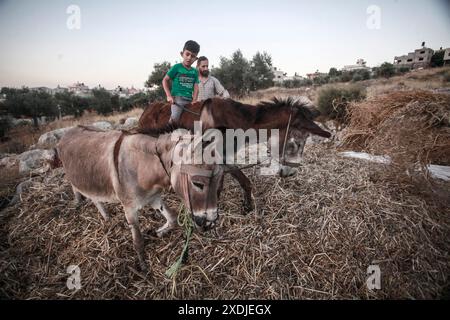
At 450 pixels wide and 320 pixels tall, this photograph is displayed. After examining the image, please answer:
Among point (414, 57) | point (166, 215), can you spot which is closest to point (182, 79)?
point (166, 215)

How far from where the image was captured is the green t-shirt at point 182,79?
435 centimetres

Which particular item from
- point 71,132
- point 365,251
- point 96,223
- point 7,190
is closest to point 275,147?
point 365,251

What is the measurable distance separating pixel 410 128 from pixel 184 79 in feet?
15.1

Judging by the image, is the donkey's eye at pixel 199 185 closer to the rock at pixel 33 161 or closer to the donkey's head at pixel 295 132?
the donkey's head at pixel 295 132

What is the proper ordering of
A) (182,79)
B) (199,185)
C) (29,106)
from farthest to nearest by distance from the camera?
(29,106) < (182,79) < (199,185)

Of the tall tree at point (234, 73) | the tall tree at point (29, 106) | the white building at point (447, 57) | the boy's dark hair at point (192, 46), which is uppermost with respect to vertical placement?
the white building at point (447, 57)

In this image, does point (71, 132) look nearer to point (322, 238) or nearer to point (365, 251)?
point (322, 238)

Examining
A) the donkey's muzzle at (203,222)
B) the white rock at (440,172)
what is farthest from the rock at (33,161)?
the white rock at (440,172)

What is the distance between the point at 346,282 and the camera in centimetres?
257

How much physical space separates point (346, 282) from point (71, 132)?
15.9 feet

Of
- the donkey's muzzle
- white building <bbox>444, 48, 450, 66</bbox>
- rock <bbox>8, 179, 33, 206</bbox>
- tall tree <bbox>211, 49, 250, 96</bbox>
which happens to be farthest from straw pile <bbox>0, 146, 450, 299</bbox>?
white building <bbox>444, 48, 450, 66</bbox>

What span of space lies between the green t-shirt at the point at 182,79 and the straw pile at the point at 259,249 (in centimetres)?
228

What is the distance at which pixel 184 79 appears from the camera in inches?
173

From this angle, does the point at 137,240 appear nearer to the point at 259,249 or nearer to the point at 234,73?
the point at 259,249
